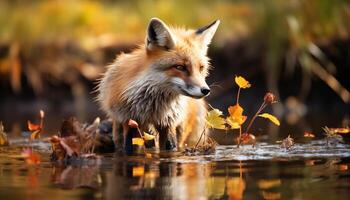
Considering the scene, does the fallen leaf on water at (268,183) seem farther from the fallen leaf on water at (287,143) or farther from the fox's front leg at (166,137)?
the fox's front leg at (166,137)

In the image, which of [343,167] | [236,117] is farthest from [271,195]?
[236,117]

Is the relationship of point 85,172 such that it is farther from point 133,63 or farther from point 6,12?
point 6,12

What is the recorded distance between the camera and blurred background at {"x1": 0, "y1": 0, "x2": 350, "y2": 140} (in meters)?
13.1

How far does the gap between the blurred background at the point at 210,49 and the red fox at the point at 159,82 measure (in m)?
4.52

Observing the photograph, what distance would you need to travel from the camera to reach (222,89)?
46.9 ft

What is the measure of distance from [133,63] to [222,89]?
21.2ft

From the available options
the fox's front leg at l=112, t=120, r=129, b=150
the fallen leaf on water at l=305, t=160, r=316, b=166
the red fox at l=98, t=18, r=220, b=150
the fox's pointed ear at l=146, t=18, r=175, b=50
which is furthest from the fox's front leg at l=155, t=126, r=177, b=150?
the fallen leaf on water at l=305, t=160, r=316, b=166

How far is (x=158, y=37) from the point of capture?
303 inches

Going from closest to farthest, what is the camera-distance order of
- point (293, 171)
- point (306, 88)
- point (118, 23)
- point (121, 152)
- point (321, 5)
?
1. point (293, 171)
2. point (121, 152)
3. point (321, 5)
4. point (306, 88)
5. point (118, 23)

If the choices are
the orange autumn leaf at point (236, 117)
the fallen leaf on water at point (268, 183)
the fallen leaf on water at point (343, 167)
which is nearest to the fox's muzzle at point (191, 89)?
the orange autumn leaf at point (236, 117)

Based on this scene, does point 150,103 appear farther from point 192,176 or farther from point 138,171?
point 192,176

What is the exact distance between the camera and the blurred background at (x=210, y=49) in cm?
1309

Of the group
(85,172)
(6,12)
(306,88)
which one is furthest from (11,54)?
(85,172)

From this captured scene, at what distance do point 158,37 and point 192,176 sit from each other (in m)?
2.29
